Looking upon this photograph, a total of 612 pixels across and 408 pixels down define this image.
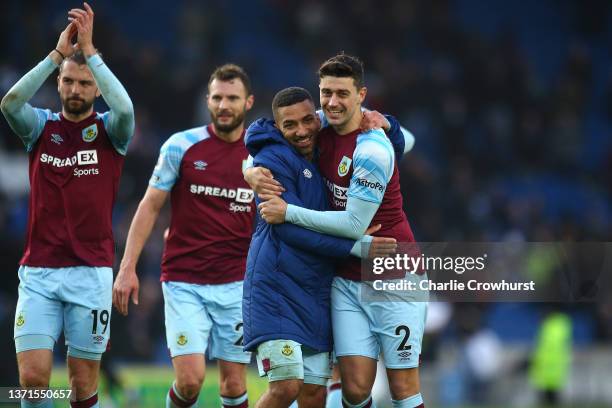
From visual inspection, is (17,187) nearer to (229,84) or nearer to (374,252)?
(229,84)

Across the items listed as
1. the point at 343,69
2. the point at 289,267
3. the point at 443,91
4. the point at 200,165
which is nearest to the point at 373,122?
the point at 343,69

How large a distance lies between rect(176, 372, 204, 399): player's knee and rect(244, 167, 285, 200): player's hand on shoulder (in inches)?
69.3

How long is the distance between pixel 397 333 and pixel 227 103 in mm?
2438

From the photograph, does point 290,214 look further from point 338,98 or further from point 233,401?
point 233,401

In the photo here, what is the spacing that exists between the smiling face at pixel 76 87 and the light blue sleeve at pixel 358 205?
1874 mm

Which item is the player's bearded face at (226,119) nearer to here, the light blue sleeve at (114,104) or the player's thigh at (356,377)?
the light blue sleeve at (114,104)

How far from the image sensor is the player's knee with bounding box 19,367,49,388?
7535 mm

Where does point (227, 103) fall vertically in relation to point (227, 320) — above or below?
above

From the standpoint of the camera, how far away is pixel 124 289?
26.4 ft

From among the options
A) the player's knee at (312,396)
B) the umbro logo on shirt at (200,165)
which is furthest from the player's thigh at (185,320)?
the player's knee at (312,396)

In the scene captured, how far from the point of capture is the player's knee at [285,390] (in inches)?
279

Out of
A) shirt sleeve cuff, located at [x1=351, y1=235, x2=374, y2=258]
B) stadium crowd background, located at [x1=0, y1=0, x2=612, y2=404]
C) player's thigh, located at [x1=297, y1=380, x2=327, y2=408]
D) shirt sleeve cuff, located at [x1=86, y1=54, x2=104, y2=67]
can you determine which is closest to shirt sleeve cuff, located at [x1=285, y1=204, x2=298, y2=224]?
shirt sleeve cuff, located at [x1=351, y1=235, x2=374, y2=258]

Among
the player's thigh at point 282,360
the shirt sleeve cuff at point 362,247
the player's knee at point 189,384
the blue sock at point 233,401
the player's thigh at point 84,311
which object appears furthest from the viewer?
the blue sock at point 233,401

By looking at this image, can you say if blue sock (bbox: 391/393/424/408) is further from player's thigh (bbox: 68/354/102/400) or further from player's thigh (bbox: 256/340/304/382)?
player's thigh (bbox: 68/354/102/400)
